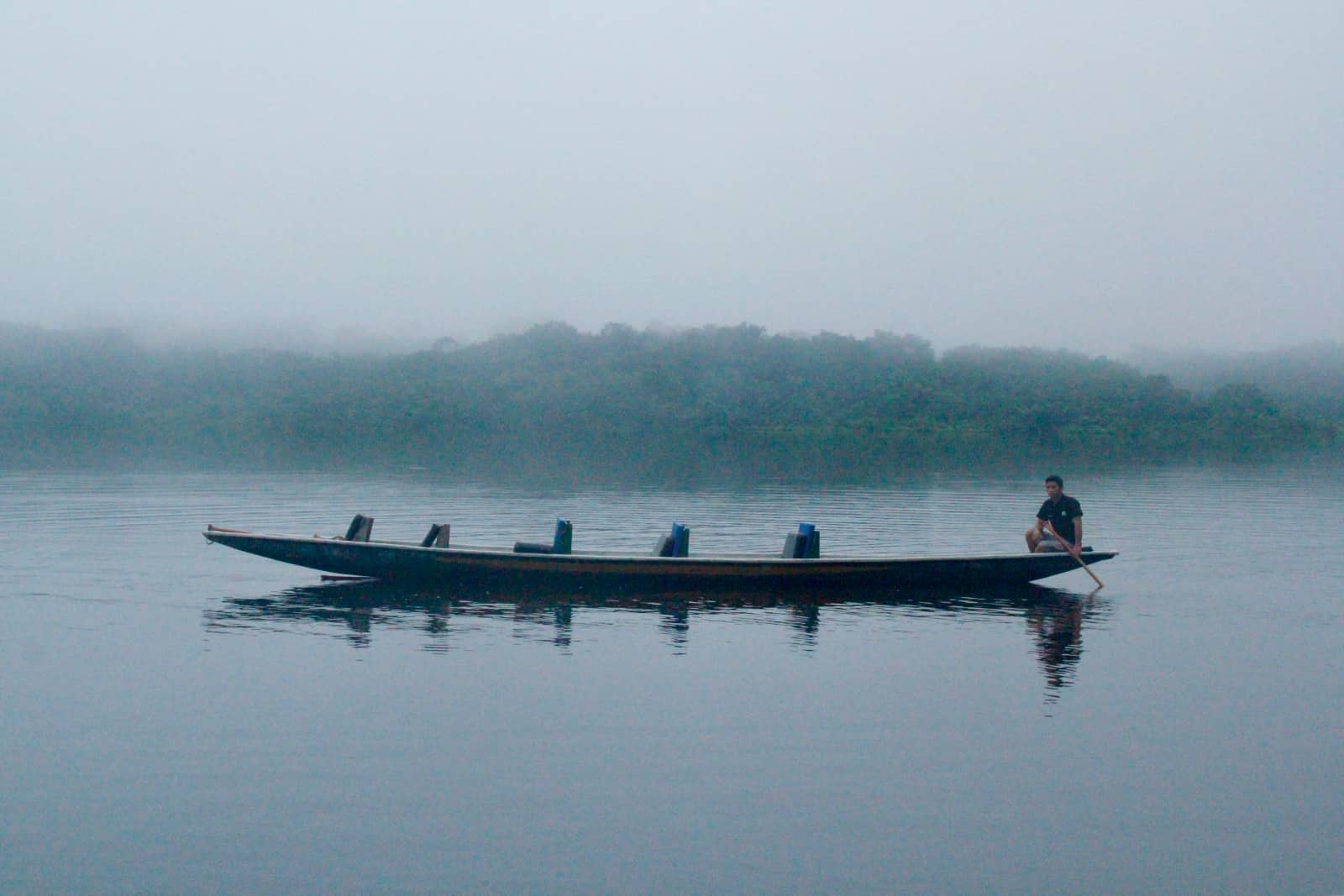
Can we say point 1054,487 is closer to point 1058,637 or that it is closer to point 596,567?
point 1058,637

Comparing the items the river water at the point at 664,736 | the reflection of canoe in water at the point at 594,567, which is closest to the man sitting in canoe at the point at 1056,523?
the reflection of canoe in water at the point at 594,567

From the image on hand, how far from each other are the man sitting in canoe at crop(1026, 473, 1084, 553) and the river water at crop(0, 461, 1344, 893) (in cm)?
83

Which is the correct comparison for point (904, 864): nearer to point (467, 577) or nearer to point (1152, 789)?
point (1152, 789)

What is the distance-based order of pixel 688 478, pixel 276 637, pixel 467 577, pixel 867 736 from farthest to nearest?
pixel 688 478
pixel 467 577
pixel 276 637
pixel 867 736

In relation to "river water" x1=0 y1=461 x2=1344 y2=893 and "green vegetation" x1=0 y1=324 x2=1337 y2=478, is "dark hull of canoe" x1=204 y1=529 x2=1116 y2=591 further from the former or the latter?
"green vegetation" x1=0 y1=324 x2=1337 y2=478

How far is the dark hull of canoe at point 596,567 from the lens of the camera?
59.1 ft

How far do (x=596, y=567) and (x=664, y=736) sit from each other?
7.02 meters

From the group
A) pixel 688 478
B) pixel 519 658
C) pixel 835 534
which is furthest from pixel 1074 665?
pixel 688 478

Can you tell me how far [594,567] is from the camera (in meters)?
18.0

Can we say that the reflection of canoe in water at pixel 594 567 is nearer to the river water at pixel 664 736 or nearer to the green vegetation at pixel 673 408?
the river water at pixel 664 736

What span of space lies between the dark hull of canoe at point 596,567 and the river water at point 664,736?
35cm

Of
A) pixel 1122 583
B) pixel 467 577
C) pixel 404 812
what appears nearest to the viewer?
pixel 404 812

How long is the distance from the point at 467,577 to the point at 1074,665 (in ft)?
28.6

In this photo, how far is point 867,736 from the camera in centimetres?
1124
